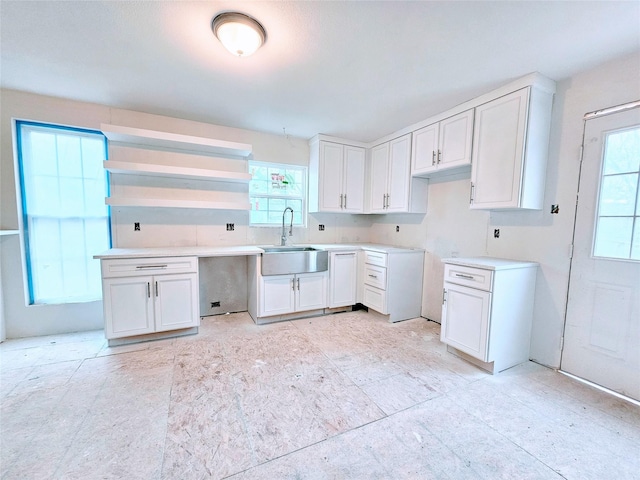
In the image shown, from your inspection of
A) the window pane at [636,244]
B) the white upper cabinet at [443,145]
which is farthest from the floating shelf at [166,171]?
the window pane at [636,244]

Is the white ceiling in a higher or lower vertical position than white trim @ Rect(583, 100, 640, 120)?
higher

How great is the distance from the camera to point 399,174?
3.34 m

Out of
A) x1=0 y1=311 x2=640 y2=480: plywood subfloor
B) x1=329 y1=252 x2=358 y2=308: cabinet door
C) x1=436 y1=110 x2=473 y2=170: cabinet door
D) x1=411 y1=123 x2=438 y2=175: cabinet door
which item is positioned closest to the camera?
x1=0 y1=311 x2=640 y2=480: plywood subfloor

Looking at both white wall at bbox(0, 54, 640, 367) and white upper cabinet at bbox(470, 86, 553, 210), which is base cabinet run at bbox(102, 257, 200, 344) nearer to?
white wall at bbox(0, 54, 640, 367)

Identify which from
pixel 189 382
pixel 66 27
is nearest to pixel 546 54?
pixel 66 27

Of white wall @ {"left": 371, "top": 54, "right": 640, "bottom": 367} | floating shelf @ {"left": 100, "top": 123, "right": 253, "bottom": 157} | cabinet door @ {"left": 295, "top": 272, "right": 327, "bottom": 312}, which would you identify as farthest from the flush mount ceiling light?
white wall @ {"left": 371, "top": 54, "right": 640, "bottom": 367}

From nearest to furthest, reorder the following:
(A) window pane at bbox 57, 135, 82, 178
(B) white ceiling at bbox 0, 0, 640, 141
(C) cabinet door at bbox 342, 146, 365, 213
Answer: (B) white ceiling at bbox 0, 0, 640, 141, (A) window pane at bbox 57, 135, 82, 178, (C) cabinet door at bbox 342, 146, 365, 213

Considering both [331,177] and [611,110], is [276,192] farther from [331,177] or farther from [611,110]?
[611,110]

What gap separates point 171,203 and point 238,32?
6.26 ft

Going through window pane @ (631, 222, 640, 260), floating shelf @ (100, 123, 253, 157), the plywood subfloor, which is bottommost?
the plywood subfloor

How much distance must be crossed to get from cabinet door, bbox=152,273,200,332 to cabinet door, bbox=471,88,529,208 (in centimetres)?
290

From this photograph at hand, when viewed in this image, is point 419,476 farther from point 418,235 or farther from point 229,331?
point 418,235

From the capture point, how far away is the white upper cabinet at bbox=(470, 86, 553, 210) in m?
2.10

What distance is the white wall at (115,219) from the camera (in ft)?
8.25
